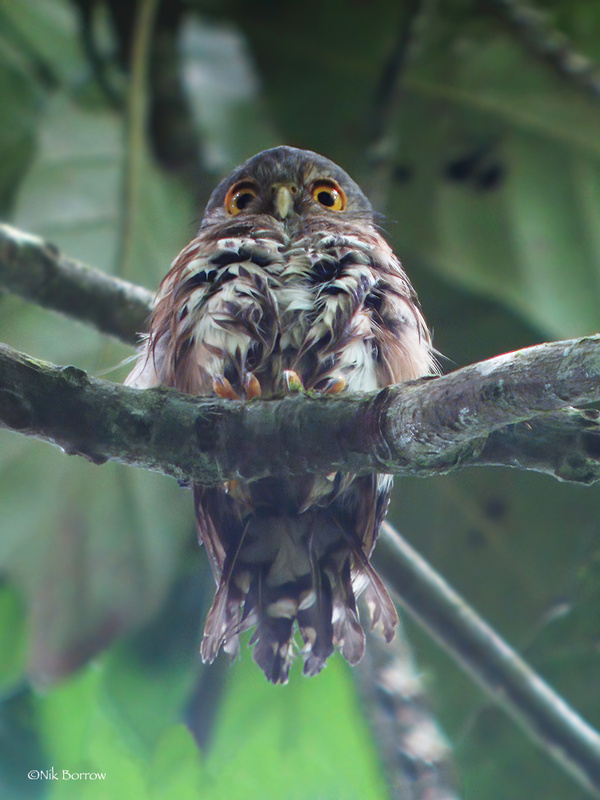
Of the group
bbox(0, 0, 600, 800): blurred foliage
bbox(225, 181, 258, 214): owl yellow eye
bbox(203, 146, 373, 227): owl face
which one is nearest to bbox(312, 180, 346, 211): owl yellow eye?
bbox(203, 146, 373, 227): owl face

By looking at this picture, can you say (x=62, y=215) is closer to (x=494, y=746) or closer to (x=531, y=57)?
(x=531, y=57)

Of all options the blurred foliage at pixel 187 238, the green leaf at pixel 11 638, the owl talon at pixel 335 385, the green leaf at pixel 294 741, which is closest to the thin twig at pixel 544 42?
the blurred foliage at pixel 187 238

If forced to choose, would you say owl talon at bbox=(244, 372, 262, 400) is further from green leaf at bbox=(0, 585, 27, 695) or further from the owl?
green leaf at bbox=(0, 585, 27, 695)

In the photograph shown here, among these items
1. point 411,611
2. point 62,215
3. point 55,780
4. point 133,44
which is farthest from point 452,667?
point 133,44

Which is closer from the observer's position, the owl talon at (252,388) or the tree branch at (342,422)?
the tree branch at (342,422)

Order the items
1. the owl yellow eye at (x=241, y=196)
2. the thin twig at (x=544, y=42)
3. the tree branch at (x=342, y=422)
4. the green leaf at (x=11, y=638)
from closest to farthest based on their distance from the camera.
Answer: the tree branch at (x=342, y=422) → the owl yellow eye at (x=241, y=196) → the green leaf at (x=11, y=638) → the thin twig at (x=544, y=42)

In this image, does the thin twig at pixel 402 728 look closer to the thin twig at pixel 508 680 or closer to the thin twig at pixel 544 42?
the thin twig at pixel 508 680

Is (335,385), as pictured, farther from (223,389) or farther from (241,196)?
(241,196)
